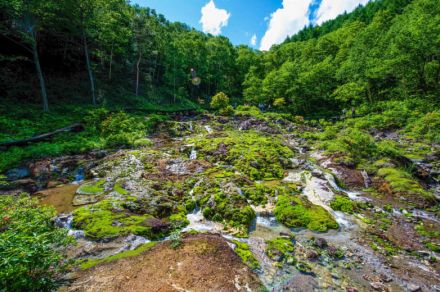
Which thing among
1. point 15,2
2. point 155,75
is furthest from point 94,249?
point 155,75

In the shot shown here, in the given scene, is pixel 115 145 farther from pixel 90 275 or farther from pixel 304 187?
pixel 304 187

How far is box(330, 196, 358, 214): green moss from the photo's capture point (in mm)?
12381

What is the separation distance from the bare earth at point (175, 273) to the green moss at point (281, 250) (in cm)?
150

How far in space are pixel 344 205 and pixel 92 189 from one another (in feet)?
49.6

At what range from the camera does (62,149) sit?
60.5 ft

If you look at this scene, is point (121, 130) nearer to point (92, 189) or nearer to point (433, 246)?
point (92, 189)

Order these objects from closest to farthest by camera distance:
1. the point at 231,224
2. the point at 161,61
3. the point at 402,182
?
1. the point at 231,224
2. the point at 402,182
3. the point at 161,61

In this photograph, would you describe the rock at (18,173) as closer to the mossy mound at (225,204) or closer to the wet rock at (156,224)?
the wet rock at (156,224)

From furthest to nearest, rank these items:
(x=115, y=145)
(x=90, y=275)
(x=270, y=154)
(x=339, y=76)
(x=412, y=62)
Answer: (x=339, y=76)
(x=412, y=62)
(x=115, y=145)
(x=270, y=154)
(x=90, y=275)

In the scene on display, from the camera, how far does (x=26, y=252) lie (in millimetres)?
4645

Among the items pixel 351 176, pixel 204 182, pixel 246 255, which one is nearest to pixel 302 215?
pixel 246 255

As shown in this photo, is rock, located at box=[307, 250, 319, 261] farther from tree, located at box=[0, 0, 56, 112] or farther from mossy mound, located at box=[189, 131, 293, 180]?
tree, located at box=[0, 0, 56, 112]

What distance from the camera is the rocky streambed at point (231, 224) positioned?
727 centimetres

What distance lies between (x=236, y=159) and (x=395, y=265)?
1243 centimetres
